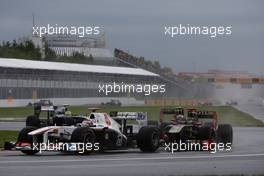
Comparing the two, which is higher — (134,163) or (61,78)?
(61,78)

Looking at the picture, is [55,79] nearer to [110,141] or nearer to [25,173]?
[110,141]

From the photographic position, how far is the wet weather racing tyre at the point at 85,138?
912 inches

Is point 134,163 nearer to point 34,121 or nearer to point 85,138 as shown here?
point 85,138

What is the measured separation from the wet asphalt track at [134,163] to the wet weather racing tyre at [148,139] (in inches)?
11.6

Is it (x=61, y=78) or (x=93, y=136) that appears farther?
(x=61, y=78)

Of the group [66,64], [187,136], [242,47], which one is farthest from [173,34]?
[187,136]

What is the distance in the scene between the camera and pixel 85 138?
2345 centimetres

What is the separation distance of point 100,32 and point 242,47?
→ 3.53m

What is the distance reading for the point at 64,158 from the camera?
22266 mm

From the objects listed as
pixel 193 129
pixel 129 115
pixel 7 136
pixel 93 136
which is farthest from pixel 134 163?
pixel 7 136

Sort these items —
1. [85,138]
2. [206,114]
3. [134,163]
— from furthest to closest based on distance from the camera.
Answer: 1. [206,114]
2. [85,138]
3. [134,163]

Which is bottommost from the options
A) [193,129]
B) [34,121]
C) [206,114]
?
[193,129]

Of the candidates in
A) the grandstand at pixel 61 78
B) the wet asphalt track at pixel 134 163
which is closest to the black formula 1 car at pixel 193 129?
the wet asphalt track at pixel 134 163

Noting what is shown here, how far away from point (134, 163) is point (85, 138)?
3.23 meters
